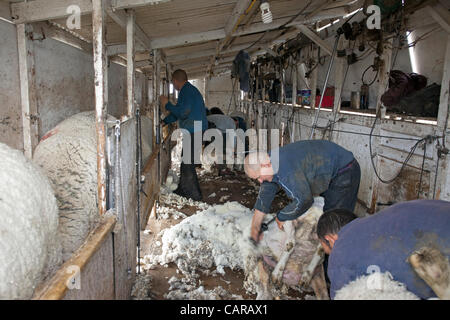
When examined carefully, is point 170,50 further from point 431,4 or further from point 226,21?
point 431,4

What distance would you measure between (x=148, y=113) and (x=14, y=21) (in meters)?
6.59

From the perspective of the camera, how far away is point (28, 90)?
2.94m

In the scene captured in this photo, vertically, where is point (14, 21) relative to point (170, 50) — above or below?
below

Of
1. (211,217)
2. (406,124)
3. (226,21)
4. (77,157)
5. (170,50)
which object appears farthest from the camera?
(170,50)

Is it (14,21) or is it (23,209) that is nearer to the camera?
(23,209)

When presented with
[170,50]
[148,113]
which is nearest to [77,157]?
[170,50]

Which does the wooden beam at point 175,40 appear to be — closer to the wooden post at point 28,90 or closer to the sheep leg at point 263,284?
the wooden post at point 28,90

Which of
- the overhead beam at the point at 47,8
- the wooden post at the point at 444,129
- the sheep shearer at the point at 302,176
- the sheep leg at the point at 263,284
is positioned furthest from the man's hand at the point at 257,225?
the overhead beam at the point at 47,8

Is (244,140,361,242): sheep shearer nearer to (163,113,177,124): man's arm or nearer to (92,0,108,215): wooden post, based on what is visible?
(92,0,108,215): wooden post

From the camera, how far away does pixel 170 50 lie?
706 centimetres

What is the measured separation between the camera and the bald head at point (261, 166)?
3062 mm

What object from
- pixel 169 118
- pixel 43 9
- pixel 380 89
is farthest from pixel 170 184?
pixel 43 9

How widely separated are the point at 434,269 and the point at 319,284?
1704 mm
